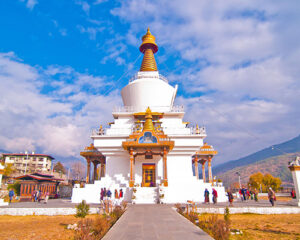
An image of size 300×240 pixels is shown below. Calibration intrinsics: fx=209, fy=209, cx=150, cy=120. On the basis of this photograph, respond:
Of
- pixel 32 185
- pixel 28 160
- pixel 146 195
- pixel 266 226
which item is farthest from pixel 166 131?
pixel 28 160

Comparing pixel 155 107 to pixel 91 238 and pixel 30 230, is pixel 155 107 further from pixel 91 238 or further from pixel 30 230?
pixel 91 238

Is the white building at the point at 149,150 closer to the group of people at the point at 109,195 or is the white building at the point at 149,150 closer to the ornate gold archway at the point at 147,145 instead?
the ornate gold archway at the point at 147,145

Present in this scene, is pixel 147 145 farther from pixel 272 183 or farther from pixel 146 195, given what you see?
pixel 272 183

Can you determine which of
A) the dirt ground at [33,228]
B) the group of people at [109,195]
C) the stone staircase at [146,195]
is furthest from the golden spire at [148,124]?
the dirt ground at [33,228]

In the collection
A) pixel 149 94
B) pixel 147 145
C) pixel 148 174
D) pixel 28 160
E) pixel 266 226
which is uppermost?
pixel 149 94

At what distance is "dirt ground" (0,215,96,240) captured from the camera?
796 cm

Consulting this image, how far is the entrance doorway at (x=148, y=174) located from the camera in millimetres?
18806

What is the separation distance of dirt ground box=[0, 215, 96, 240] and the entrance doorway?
8220 mm

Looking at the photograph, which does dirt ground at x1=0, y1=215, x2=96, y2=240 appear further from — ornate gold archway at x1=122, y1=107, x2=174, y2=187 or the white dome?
the white dome

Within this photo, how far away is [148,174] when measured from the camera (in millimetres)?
19141

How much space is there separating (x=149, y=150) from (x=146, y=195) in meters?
3.69

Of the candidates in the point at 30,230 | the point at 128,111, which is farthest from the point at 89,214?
the point at 128,111

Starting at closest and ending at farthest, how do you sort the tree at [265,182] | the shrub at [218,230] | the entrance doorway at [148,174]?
the shrub at [218,230], the entrance doorway at [148,174], the tree at [265,182]

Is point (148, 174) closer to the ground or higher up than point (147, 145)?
closer to the ground
